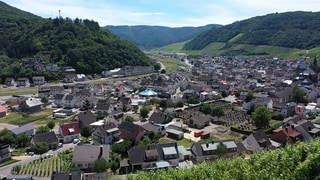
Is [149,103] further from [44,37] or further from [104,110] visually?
[44,37]

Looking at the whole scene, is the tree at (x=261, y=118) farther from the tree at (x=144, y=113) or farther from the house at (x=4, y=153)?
the house at (x=4, y=153)

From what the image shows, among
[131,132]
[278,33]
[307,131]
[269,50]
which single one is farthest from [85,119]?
[278,33]

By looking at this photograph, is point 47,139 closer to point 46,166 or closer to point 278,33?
point 46,166

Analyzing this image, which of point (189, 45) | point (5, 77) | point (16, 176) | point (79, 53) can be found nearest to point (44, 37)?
point (79, 53)

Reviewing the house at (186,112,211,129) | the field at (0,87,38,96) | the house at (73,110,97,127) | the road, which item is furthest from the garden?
the field at (0,87,38,96)

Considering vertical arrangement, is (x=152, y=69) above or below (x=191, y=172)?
below

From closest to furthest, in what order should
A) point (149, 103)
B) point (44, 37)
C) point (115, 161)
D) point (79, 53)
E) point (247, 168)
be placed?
point (247, 168) → point (115, 161) → point (149, 103) → point (79, 53) → point (44, 37)

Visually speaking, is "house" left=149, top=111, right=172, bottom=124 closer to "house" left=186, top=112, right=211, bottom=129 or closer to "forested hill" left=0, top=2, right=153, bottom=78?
"house" left=186, top=112, right=211, bottom=129
